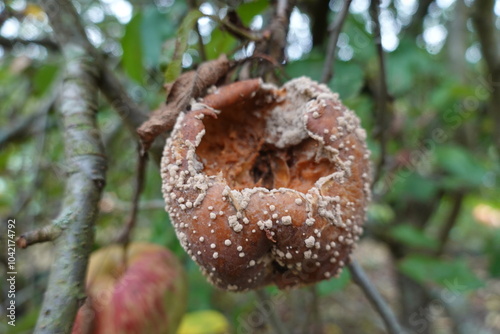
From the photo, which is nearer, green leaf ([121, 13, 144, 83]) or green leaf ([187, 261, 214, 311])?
green leaf ([121, 13, 144, 83])

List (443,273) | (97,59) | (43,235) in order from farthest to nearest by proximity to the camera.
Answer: (443,273), (97,59), (43,235)

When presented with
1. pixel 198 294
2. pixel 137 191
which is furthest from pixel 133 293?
pixel 198 294

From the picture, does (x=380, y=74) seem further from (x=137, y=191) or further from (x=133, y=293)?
(x=133, y=293)

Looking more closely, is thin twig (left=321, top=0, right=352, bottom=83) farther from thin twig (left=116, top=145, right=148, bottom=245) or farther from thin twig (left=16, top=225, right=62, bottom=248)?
thin twig (left=16, top=225, right=62, bottom=248)

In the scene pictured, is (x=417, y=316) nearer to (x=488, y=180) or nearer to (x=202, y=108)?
(x=488, y=180)

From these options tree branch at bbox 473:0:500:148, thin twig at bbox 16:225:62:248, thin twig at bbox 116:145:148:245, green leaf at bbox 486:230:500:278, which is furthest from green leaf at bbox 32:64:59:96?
green leaf at bbox 486:230:500:278
